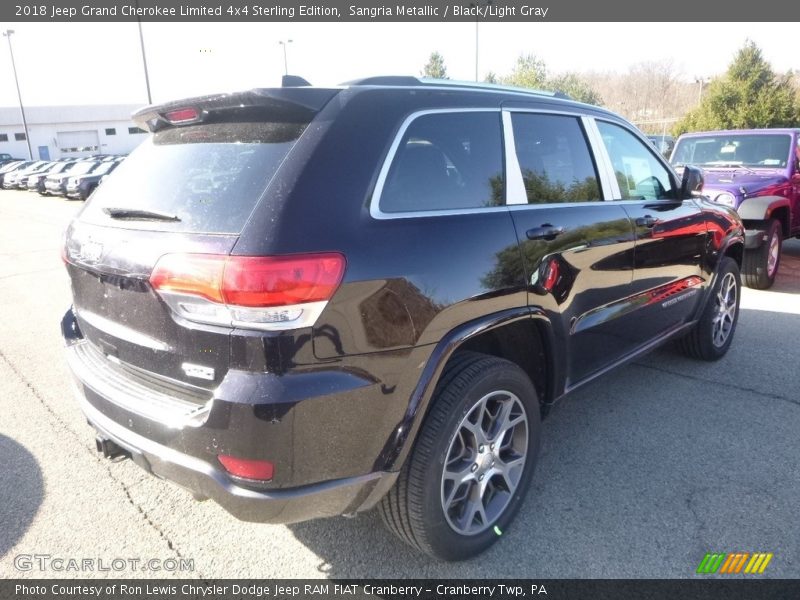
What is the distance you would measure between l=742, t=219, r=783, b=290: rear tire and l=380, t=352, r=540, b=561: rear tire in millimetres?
5501

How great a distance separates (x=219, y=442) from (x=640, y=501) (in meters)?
2.10

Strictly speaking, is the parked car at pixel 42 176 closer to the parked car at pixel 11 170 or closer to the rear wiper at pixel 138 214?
the parked car at pixel 11 170

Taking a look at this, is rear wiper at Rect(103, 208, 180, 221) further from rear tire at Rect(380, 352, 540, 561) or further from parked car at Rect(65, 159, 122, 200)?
parked car at Rect(65, 159, 122, 200)

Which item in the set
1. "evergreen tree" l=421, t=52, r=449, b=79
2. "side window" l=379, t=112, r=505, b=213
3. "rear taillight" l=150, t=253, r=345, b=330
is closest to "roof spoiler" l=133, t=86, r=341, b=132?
"side window" l=379, t=112, r=505, b=213

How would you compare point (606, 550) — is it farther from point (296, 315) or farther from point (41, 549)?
point (41, 549)

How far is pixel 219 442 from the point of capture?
1959mm

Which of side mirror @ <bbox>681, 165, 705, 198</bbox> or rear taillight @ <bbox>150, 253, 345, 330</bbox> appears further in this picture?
side mirror @ <bbox>681, 165, 705, 198</bbox>

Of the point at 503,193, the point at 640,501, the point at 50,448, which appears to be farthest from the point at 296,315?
the point at 50,448

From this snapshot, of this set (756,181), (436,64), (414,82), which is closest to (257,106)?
(414,82)

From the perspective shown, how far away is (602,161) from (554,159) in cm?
50

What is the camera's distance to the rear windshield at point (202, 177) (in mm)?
2053

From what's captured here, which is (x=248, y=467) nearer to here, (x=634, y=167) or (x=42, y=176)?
(x=634, y=167)

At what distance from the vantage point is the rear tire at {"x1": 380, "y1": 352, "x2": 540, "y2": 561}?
7.54ft

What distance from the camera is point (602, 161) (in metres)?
3.43
